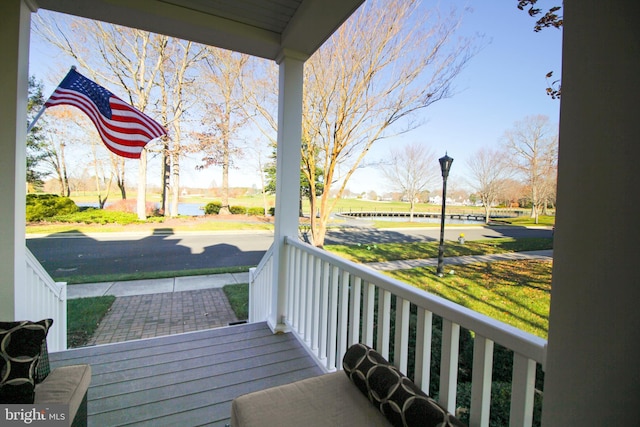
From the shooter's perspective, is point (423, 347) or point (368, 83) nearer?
point (423, 347)

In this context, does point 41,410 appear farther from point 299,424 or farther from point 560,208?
point 560,208

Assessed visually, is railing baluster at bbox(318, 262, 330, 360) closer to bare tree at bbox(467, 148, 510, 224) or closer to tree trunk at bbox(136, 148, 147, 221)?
bare tree at bbox(467, 148, 510, 224)

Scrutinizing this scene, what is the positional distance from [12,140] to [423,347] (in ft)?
8.23

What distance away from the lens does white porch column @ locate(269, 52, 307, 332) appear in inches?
99.9

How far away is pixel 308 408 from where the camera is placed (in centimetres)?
113

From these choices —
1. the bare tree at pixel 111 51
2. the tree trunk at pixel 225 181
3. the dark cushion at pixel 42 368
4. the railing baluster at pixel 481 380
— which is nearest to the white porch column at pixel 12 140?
the dark cushion at pixel 42 368

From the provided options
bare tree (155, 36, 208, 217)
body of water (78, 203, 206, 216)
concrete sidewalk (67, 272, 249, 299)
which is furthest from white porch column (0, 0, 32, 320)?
body of water (78, 203, 206, 216)

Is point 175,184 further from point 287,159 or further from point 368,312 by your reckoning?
point 368,312

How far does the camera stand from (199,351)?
227 cm

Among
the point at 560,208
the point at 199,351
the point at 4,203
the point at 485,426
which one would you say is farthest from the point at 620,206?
the point at 4,203

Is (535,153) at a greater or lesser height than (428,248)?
greater

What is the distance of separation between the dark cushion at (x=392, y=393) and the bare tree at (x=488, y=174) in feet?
4.47

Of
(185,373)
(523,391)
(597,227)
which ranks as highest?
(597,227)

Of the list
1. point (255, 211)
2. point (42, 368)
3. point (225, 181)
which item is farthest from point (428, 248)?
point (255, 211)
